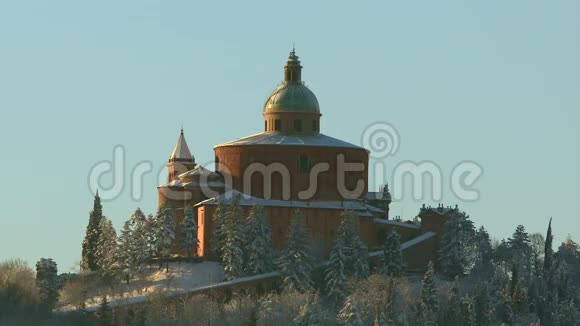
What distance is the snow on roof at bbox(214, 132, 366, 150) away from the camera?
455 ft

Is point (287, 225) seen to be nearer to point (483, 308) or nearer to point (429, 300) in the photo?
point (429, 300)

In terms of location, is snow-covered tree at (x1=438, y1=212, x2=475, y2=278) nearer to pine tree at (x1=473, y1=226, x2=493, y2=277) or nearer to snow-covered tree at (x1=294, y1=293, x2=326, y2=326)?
pine tree at (x1=473, y1=226, x2=493, y2=277)

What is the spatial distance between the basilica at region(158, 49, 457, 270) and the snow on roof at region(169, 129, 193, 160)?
8.67 ft

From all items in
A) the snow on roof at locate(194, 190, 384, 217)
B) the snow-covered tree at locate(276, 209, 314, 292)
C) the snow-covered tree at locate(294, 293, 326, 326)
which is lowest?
the snow-covered tree at locate(294, 293, 326, 326)

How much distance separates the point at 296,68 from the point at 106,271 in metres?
19.4

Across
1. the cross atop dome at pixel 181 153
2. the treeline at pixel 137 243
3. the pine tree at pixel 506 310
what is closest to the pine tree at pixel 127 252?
the treeline at pixel 137 243

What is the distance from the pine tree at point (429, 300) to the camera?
124 metres

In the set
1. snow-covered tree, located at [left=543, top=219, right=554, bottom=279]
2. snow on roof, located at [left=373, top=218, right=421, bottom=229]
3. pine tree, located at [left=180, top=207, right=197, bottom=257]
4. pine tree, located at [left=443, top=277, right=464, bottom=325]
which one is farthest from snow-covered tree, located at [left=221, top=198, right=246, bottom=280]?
snow-covered tree, located at [left=543, top=219, right=554, bottom=279]

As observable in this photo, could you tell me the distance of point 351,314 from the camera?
394 feet

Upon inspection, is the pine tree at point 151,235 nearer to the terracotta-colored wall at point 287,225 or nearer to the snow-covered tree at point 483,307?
the terracotta-colored wall at point 287,225

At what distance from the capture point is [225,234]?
132m

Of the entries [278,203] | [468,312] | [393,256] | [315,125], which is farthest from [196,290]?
[315,125]

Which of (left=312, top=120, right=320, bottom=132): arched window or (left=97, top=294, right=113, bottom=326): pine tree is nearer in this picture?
(left=97, top=294, right=113, bottom=326): pine tree

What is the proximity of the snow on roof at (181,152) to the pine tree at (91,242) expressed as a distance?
6690 millimetres
